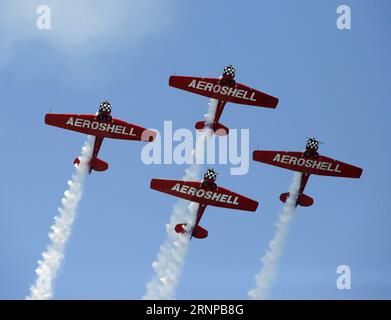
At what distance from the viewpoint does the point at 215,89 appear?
84750 millimetres

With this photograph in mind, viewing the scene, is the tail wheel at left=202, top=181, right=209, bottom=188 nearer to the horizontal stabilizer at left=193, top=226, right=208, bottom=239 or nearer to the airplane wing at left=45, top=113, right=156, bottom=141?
the horizontal stabilizer at left=193, top=226, right=208, bottom=239

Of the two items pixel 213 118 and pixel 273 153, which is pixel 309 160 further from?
pixel 213 118

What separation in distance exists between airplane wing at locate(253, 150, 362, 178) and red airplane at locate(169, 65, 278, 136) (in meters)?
3.79

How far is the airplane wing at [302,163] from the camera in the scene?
84875mm

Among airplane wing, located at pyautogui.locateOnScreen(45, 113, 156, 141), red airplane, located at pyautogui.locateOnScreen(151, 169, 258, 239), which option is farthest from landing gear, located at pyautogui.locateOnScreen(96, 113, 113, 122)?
red airplane, located at pyautogui.locateOnScreen(151, 169, 258, 239)

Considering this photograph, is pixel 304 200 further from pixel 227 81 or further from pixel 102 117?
pixel 102 117

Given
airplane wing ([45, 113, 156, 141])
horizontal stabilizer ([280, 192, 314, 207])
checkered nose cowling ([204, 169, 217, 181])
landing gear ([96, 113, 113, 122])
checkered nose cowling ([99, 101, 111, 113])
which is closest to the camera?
checkered nose cowling ([99, 101, 111, 113])

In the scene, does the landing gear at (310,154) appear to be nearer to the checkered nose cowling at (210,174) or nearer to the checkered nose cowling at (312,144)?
the checkered nose cowling at (312,144)

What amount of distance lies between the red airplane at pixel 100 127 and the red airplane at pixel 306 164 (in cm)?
963

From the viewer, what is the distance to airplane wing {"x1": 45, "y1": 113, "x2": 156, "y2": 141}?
8175 cm

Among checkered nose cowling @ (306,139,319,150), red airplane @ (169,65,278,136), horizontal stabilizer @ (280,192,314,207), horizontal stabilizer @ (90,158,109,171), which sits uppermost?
red airplane @ (169,65,278,136)

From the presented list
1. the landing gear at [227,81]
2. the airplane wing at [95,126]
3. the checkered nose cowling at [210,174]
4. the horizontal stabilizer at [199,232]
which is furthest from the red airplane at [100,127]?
the horizontal stabilizer at [199,232]

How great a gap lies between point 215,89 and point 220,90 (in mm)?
399

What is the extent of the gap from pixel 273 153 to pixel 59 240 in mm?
17808
